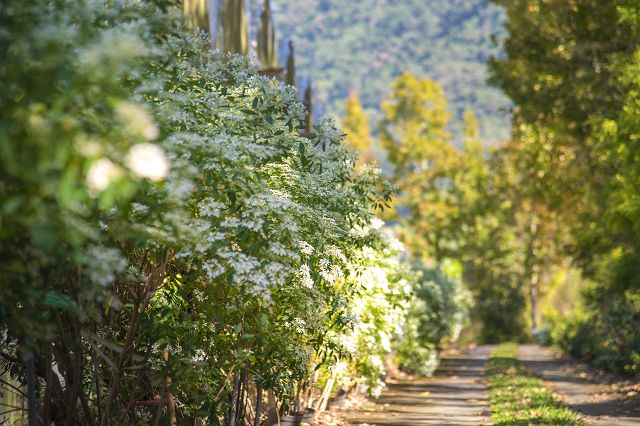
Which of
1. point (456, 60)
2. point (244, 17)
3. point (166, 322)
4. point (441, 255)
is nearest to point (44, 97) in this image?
point (166, 322)

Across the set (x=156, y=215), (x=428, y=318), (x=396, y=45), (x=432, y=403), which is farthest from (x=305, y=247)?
(x=396, y=45)

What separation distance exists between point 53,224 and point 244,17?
55.7 feet

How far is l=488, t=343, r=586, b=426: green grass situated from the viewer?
1281 cm

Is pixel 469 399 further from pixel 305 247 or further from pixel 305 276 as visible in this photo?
pixel 305 247

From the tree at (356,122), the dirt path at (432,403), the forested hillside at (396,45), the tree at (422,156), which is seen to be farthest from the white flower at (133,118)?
the forested hillside at (396,45)

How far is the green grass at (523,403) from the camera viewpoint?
12.8 m

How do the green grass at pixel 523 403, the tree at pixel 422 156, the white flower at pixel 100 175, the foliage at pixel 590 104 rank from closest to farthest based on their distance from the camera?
the white flower at pixel 100 175 < the green grass at pixel 523 403 < the foliage at pixel 590 104 < the tree at pixel 422 156

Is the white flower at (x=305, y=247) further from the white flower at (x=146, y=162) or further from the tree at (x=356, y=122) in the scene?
the tree at (x=356, y=122)

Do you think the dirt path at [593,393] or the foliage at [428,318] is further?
the foliage at [428,318]

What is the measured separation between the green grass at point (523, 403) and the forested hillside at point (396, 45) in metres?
89.7

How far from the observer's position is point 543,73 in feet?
82.5

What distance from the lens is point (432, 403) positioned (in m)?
16.9

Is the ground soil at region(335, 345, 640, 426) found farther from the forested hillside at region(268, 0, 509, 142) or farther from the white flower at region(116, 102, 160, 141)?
the forested hillside at region(268, 0, 509, 142)

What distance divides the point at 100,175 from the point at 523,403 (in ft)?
41.5
